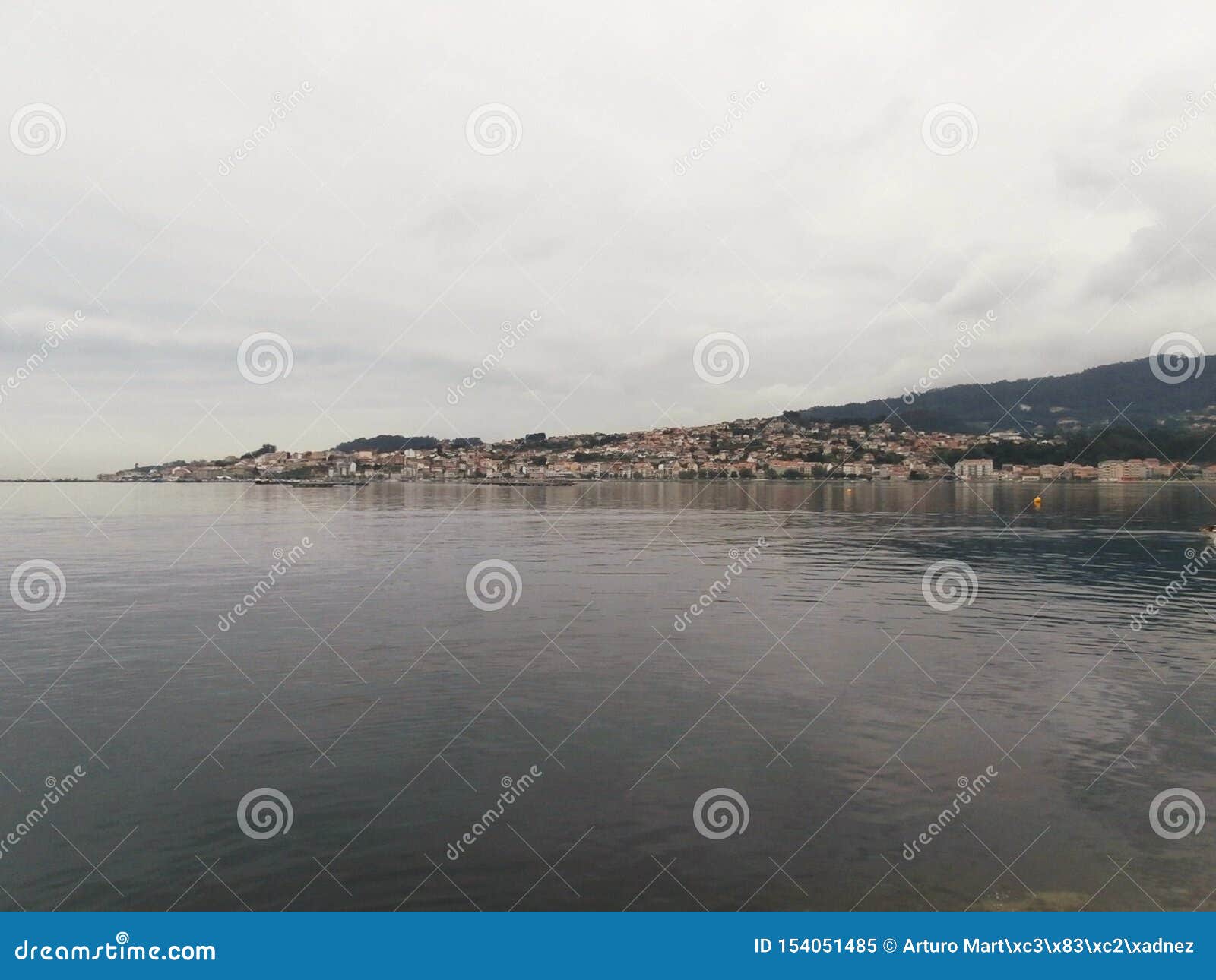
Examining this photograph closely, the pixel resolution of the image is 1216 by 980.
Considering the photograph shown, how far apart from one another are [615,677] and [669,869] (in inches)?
331

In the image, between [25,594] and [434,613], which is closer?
[434,613]

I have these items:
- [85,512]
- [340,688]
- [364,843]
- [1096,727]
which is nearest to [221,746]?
[340,688]

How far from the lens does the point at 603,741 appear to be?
558 inches

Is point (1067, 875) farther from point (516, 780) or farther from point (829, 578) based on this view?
point (829, 578)

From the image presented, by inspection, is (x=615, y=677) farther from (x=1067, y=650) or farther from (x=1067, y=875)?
(x=1067, y=650)

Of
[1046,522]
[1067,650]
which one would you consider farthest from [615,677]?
[1046,522]

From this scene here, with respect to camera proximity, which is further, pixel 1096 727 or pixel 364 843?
pixel 1096 727

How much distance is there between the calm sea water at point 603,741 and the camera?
984cm

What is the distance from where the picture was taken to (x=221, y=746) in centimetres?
1388

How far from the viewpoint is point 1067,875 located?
9859mm

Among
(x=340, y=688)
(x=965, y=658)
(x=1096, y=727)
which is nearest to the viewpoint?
(x=1096, y=727)

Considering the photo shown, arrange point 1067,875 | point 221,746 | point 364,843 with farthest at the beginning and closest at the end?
point 221,746 → point 364,843 → point 1067,875

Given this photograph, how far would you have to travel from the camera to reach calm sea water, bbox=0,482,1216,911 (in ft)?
32.3

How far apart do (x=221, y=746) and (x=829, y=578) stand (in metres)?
25.5
